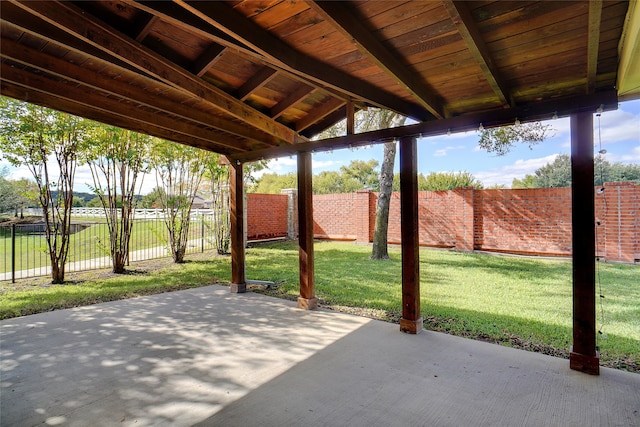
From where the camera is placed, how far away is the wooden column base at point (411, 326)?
128 inches

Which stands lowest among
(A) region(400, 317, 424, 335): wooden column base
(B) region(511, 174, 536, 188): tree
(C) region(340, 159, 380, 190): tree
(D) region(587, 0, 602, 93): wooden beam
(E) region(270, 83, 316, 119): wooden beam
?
(A) region(400, 317, 424, 335): wooden column base

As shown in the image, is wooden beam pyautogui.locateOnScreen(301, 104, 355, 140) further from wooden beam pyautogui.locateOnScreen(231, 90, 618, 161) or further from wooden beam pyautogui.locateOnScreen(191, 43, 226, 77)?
wooden beam pyautogui.locateOnScreen(191, 43, 226, 77)

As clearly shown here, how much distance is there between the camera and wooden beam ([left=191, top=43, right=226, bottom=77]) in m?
2.50

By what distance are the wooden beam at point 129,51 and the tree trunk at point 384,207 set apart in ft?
17.1

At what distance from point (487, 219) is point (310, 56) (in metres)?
7.92

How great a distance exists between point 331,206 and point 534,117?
931 centimetres

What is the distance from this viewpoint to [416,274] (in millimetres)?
3262

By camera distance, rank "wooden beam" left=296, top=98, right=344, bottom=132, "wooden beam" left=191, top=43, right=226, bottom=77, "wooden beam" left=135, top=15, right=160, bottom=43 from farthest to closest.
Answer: "wooden beam" left=296, top=98, right=344, bottom=132 → "wooden beam" left=191, top=43, right=226, bottom=77 → "wooden beam" left=135, top=15, right=160, bottom=43

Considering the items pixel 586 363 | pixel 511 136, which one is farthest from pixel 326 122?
pixel 511 136

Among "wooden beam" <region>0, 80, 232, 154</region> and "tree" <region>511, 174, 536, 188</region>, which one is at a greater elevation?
"tree" <region>511, 174, 536, 188</region>

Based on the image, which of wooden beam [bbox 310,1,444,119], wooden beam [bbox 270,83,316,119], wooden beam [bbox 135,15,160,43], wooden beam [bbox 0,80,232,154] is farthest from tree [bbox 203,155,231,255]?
wooden beam [bbox 310,1,444,119]

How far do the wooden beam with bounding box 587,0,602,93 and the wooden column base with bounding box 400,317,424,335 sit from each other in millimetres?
2403

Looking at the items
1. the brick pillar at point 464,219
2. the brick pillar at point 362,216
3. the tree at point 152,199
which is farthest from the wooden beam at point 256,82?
the brick pillar at point 362,216

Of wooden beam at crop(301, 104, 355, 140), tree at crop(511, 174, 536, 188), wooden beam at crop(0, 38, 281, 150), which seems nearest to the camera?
wooden beam at crop(0, 38, 281, 150)
